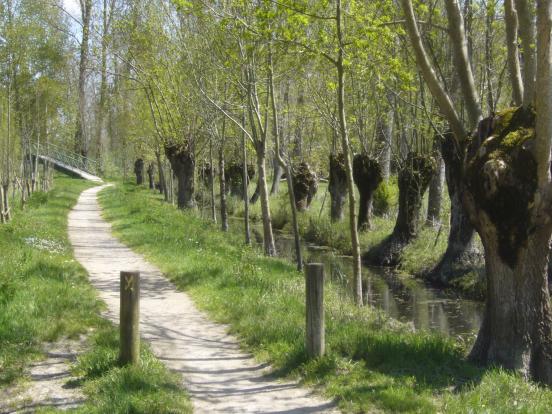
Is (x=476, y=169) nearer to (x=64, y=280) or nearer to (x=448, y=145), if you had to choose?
(x=64, y=280)

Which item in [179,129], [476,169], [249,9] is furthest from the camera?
[179,129]

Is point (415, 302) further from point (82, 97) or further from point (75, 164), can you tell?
point (75, 164)

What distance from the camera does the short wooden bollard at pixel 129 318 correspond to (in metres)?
6.74

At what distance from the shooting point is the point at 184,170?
28.6 meters

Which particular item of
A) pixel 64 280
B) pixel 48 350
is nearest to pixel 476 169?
pixel 48 350

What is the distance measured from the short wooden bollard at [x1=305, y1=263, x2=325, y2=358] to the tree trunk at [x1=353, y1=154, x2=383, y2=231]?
16153mm

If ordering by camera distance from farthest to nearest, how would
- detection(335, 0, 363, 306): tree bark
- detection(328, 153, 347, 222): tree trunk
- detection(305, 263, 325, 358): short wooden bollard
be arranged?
1. detection(328, 153, 347, 222): tree trunk
2. detection(335, 0, 363, 306): tree bark
3. detection(305, 263, 325, 358): short wooden bollard

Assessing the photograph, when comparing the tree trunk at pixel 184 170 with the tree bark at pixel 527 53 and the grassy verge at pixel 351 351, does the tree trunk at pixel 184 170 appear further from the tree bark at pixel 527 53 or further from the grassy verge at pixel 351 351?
the tree bark at pixel 527 53

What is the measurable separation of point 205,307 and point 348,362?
365cm

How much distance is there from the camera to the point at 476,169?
752 cm

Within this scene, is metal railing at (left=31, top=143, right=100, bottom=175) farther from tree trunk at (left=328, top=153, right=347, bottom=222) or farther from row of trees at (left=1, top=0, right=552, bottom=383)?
tree trunk at (left=328, top=153, right=347, bottom=222)

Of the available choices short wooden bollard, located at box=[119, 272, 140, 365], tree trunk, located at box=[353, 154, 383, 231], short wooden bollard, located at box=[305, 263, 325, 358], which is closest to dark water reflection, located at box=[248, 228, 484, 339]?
tree trunk, located at box=[353, 154, 383, 231]

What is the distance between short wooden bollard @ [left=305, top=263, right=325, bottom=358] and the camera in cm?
720

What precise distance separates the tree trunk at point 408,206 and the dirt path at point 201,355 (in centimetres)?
896
